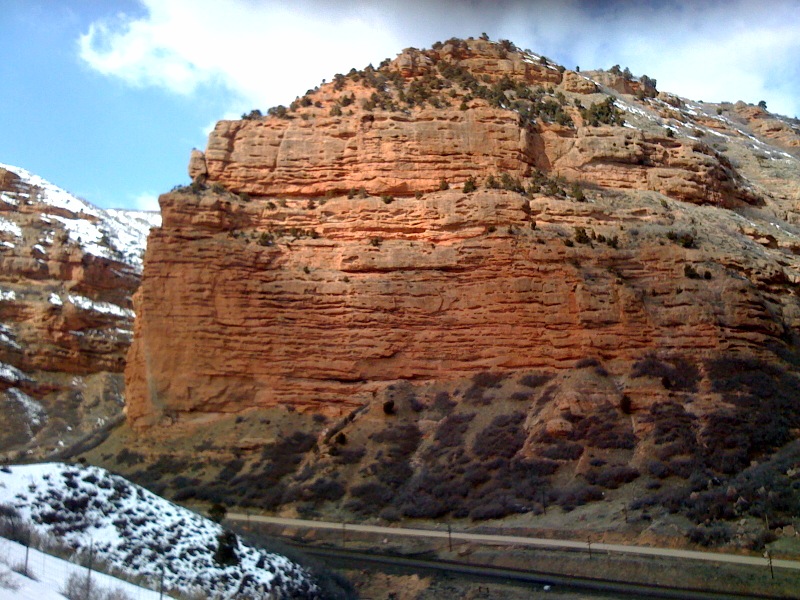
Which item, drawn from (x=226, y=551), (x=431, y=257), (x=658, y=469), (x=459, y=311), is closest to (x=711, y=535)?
(x=658, y=469)

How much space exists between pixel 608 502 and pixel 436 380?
32.4 ft

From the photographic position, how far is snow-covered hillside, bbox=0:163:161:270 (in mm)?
62594

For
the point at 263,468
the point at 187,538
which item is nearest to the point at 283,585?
the point at 187,538

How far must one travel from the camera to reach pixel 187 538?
1453 centimetres

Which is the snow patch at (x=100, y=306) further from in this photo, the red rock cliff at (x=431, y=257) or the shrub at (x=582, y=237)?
the shrub at (x=582, y=237)

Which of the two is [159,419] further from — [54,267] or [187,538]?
[54,267]

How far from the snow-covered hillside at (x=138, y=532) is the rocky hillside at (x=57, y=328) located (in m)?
32.9

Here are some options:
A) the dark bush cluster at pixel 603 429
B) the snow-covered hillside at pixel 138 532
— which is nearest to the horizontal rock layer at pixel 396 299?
the dark bush cluster at pixel 603 429

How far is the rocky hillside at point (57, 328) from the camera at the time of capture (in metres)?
50.1

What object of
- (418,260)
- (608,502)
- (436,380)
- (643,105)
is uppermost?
(643,105)

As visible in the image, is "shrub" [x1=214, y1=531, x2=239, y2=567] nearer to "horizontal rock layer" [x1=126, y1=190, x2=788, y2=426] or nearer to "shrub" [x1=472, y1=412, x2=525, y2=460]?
"shrub" [x1=472, y1=412, x2=525, y2=460]

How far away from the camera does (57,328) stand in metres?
53.9

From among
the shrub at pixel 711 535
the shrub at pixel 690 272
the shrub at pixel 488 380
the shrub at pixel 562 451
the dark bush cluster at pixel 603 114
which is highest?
the dark bush cluster at pixel 603 114

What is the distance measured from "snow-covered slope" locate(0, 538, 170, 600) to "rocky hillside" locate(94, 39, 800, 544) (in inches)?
565
